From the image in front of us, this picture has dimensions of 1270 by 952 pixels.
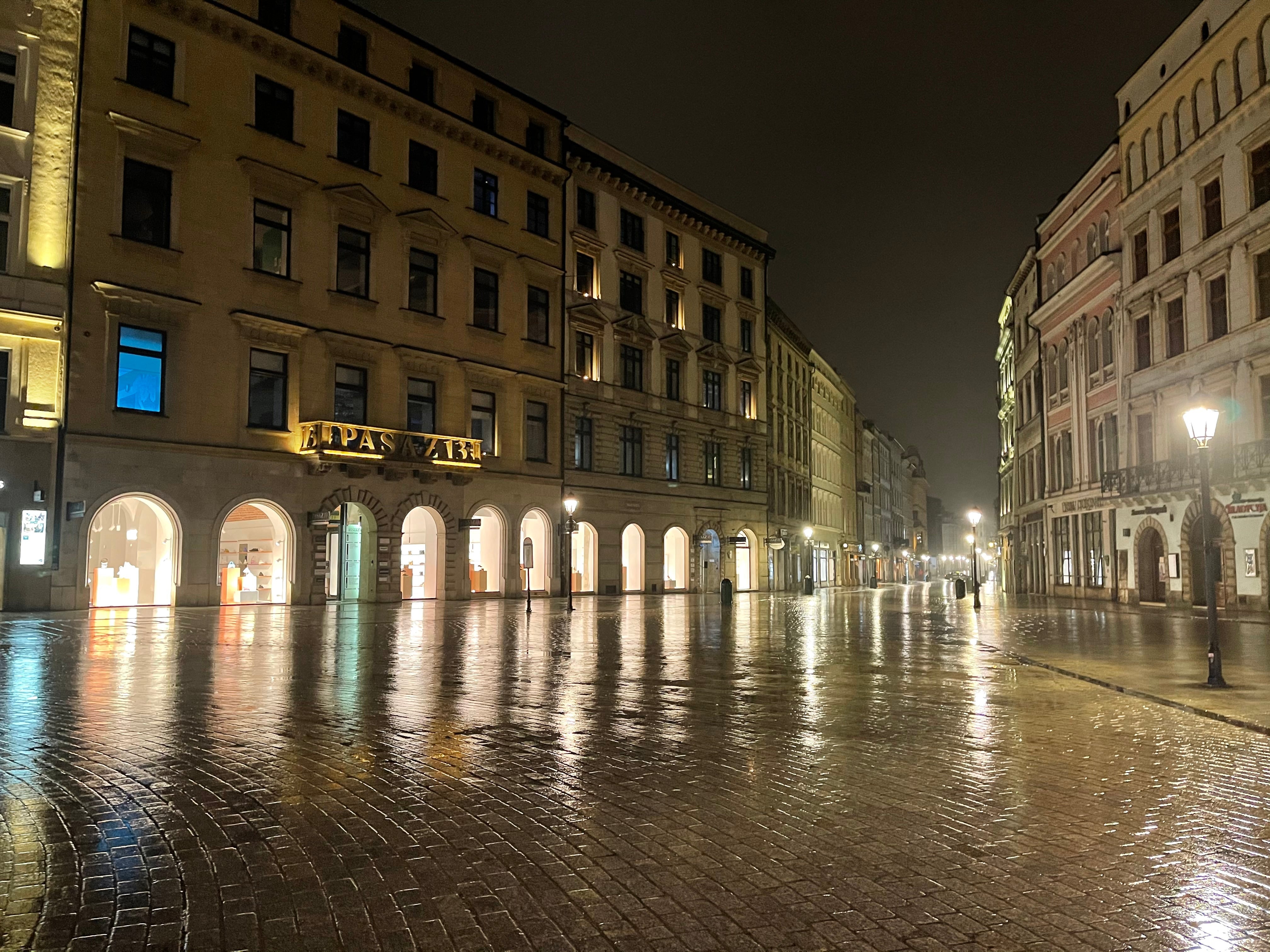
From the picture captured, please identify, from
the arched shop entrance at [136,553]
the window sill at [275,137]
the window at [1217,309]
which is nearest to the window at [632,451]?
the window sill at [275,137]

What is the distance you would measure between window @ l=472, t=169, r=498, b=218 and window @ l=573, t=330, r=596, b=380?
21.8ft

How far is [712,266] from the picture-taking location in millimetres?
55156

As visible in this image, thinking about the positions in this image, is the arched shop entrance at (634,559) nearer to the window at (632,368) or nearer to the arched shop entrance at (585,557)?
the arched shop entrance at (585,557)

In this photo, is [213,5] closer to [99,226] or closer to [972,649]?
[99,226]

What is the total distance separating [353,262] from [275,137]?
4790 millimetres

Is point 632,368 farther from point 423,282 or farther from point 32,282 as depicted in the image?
point 32,282

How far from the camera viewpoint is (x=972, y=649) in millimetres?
19062

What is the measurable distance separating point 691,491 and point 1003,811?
4537 centimetres

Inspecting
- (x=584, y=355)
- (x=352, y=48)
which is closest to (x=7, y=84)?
(x=352, y=48)

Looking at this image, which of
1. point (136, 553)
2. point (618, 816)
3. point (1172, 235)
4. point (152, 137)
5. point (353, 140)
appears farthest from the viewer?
point (1172, 235)

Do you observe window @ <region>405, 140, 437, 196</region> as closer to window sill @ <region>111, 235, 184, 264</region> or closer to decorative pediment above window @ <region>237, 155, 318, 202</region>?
decorative pediment above window @ <region>237, 155, 318, 202</region>

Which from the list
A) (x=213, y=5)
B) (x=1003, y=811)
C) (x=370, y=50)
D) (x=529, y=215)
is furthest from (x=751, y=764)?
(x=529, y=215)

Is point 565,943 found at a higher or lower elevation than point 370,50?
lower

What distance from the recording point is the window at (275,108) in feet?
107
